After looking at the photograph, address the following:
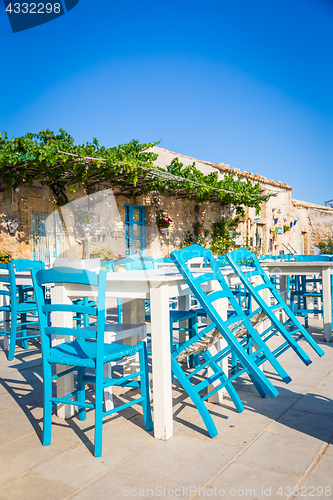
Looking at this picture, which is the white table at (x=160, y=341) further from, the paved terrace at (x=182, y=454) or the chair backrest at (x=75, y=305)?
the chair backrest at (x=75, y=305)

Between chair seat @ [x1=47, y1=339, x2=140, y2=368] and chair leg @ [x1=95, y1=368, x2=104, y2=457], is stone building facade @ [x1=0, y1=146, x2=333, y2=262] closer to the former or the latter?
chair seat @ [x1=47, y1=339, x2=140, y2=368]

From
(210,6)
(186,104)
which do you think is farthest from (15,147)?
(186,104)

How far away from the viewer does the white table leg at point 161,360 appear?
184cm

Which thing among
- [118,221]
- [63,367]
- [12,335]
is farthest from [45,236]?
[63,367]

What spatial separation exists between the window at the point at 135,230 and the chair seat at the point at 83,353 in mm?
7881

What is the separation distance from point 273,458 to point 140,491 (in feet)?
1.94

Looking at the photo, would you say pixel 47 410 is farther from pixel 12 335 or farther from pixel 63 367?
pixel 12 335

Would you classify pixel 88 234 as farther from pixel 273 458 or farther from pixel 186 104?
pixel 273 458

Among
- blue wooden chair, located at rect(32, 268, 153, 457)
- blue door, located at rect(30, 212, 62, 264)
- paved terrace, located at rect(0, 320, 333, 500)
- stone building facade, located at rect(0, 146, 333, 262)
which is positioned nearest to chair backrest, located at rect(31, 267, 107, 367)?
blue wooden chair, located at rect(32, 268, 153, 457)

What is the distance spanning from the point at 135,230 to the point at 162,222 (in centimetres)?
85

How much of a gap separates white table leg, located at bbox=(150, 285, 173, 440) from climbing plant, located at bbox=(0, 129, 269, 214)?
213 inches

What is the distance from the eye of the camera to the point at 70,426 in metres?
2.03

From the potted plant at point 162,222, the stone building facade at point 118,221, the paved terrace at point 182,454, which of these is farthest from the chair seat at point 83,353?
the potted plant at point 162,222

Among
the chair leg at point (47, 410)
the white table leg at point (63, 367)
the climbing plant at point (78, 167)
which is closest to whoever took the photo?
the chair leg at point (47, 410)
